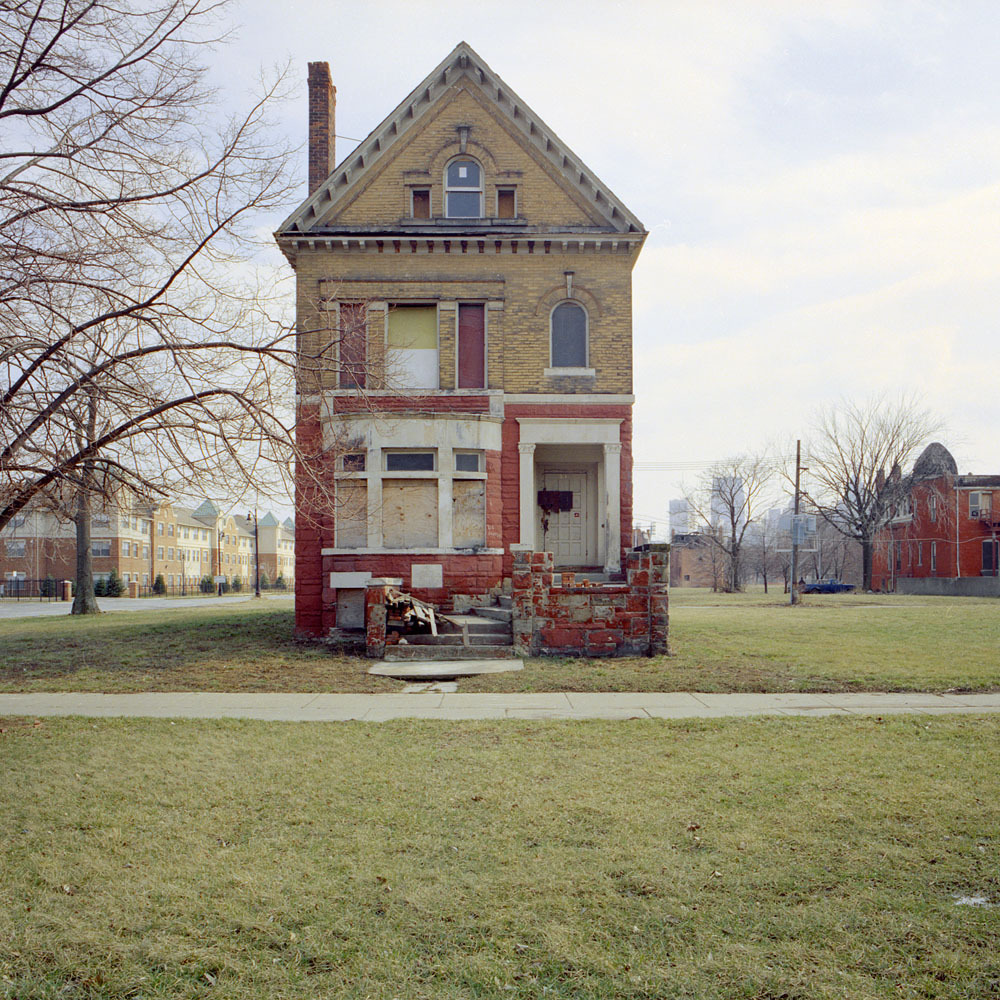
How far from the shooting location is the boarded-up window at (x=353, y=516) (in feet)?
59.5

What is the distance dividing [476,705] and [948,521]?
174ft

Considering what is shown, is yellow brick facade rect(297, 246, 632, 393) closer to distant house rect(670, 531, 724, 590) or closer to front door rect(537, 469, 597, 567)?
front door rect(537, 469, 597, 567)

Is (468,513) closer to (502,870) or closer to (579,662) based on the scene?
(579,662)

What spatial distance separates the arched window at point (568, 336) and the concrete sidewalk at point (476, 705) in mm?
9727

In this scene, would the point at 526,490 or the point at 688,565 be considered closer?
the point at 526,490

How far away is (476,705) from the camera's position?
34.9 feet

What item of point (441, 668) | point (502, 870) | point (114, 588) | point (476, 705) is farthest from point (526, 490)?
point (114, 588)

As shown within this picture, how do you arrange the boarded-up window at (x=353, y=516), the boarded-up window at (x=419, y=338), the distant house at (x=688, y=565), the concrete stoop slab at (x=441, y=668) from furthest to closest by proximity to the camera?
1. the distant house at (x=688, y=565)
2. the boarded-up window at (x=419, y=338)
3. the boarded-up window at (x=353, y=516)
4. the concrete stoop slab at (x=441, y=668)

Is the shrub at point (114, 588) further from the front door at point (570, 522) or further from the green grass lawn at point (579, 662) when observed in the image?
the front door at point (570, 522)

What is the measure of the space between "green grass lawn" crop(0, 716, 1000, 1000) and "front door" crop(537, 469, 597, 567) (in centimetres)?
1235

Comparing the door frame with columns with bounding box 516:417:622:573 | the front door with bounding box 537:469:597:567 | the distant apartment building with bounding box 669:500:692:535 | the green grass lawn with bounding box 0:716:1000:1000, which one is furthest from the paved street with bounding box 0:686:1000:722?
the distant apartment building with bounding box 669:500:692:535

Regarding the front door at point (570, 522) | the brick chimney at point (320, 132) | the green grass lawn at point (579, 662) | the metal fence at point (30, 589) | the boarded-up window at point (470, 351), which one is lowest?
the metal fence at point (30, 589)

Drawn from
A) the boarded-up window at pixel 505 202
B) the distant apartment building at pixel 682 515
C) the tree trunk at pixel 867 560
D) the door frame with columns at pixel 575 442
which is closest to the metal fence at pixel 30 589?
the distant apartment building at pixel 682 515

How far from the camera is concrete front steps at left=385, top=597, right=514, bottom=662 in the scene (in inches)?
585
